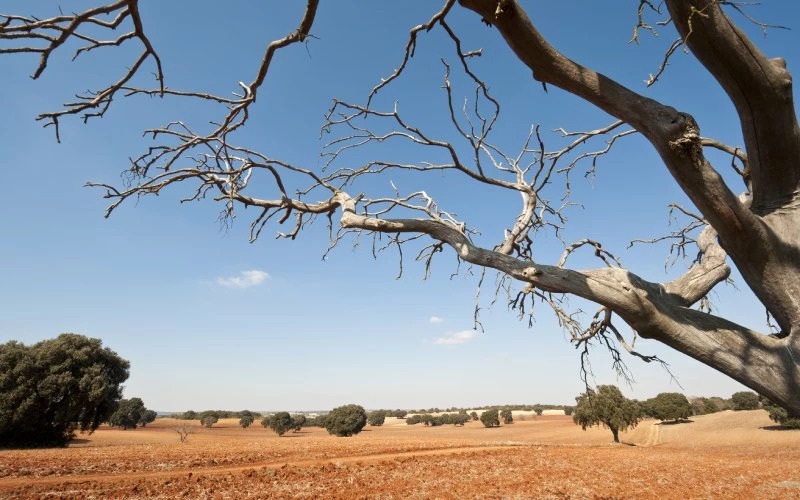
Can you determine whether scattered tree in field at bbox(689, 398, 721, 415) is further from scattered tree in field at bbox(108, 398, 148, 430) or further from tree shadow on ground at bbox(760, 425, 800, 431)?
scattered tree in field at bbox(108, 398, 148, 430)

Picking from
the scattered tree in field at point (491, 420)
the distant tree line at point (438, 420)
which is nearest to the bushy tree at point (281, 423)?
the scattered tree in field at point (491, 420)

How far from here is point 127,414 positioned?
52906 millimetres

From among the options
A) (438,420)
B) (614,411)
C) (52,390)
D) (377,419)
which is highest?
(52,390)

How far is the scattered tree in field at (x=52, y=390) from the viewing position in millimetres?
23422

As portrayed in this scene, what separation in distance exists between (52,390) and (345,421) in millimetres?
26702

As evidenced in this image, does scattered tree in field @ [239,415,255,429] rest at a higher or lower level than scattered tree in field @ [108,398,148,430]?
lower

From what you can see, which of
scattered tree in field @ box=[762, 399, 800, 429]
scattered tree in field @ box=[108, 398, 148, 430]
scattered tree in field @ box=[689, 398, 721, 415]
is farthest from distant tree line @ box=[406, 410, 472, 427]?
scattered tree in field @ box=[108, 398, 148, 430]

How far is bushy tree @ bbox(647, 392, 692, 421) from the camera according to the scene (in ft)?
162

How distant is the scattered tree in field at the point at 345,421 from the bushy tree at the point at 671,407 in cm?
3938

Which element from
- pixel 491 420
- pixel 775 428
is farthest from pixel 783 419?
pixel 491 420

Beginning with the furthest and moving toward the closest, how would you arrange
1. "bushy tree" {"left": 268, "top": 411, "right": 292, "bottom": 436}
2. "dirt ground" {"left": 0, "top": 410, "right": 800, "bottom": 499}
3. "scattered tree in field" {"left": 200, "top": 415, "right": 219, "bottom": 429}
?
1. "scattered tree in field" {"left": 200, "top": 415, "right": 219, "bottom": 429}
2. "bushy tree" {"left": 268, "top": 411, "right": 292, "bottom": 436}
3. "dirt ground" {"left": 0, "top": 410, "right": 800, "bottom": 499}

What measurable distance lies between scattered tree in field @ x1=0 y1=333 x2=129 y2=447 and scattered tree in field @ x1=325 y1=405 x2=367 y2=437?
73.2ft

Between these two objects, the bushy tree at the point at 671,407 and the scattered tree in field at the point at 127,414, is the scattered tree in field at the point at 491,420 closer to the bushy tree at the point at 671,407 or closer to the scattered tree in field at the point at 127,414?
the bushy tree at the point at 671,407

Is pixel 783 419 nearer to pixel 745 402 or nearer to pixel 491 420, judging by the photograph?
pixel 745 402
